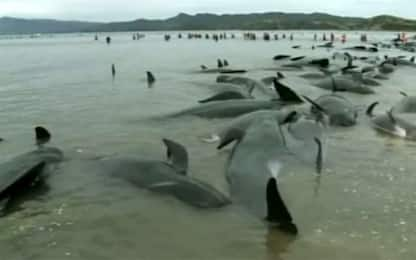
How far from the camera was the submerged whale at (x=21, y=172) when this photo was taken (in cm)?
820

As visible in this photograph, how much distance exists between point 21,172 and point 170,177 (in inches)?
97.3

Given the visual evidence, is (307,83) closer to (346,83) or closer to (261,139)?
(346,83)

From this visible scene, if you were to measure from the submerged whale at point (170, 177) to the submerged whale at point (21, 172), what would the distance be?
1.08m

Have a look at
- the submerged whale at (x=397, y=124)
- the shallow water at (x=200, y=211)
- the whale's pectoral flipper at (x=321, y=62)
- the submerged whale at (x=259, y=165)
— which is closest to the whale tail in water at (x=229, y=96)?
the shallow water at (x=200, y=211)

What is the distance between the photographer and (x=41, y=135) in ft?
42.1

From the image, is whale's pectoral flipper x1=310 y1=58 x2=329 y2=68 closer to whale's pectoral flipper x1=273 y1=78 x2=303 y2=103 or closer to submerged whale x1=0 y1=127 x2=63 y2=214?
whale's pectoral flipper x1=273 y1=78 x2=303 y2=103

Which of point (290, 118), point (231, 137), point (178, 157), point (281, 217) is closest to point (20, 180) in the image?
point (178, 157)

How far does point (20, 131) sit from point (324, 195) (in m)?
9.36

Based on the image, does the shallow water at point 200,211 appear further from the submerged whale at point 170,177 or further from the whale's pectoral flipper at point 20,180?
the whale's pectoral flipper at point 20,180

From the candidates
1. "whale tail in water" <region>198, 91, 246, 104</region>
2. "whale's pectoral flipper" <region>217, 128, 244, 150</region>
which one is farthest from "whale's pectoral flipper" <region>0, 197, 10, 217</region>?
"whale tail in water" <region>198, 91, 246, 104</region>

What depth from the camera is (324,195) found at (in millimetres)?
8406

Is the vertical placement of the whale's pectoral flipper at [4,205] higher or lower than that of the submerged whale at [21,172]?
lower

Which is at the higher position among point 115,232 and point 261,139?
point 261,139

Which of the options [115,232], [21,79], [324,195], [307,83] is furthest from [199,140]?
[21,79]
